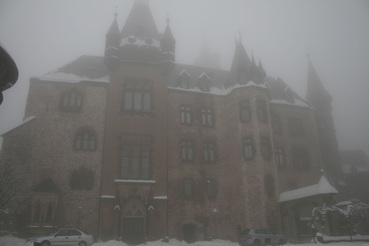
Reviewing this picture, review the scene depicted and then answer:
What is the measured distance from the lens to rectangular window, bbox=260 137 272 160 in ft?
104

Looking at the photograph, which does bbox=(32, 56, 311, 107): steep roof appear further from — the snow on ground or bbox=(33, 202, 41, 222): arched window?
the snow on ground

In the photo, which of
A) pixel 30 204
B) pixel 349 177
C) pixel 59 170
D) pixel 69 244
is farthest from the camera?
pixel 349 177

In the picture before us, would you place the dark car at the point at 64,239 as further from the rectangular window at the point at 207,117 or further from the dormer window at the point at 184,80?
the dormer window at the point at 184,80

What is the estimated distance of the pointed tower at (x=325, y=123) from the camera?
1585 inches

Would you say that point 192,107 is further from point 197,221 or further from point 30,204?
point 30,204

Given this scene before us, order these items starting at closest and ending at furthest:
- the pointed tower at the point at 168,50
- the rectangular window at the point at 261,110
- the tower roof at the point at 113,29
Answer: the rectangular window at the point at 261,110 → the tower roof at the point at 113,29 → the pointed tower at the point at 168,50

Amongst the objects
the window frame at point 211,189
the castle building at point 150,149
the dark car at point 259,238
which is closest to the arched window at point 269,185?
the castle building at point 150,149

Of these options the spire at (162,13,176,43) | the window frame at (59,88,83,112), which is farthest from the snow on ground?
the spire at (162,13,176,43)

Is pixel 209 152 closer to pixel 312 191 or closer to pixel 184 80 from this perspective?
pixel 184 80

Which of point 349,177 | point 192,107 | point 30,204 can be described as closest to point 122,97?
point 192,107

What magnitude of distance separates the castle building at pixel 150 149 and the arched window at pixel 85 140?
0.28 feet

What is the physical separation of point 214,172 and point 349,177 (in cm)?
2358

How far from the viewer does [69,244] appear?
76.4ft

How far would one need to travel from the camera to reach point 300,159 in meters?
36.0
